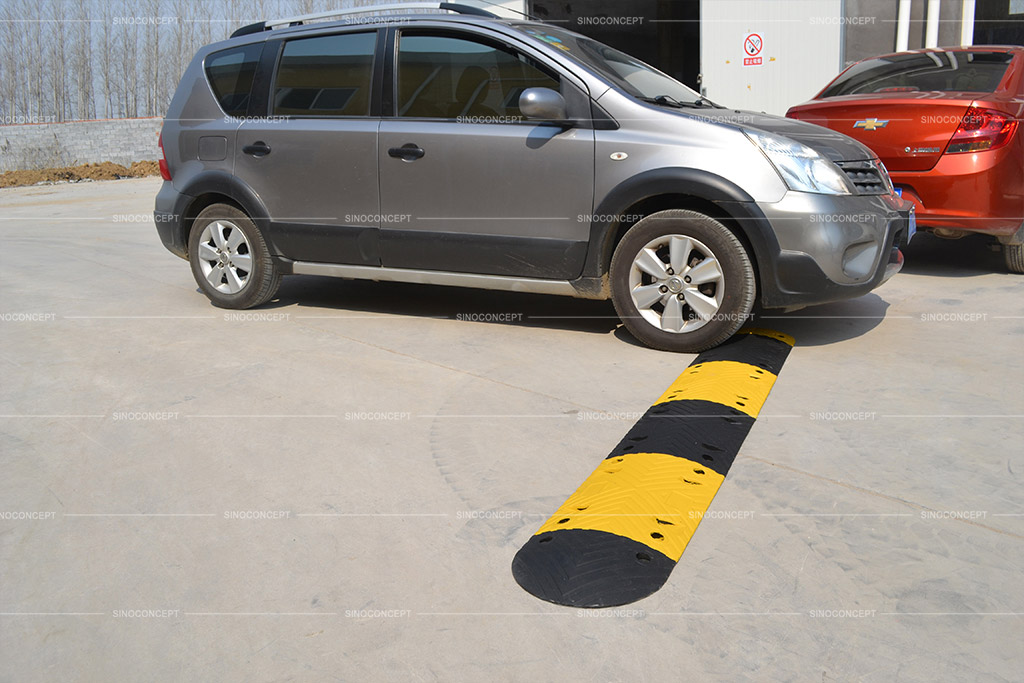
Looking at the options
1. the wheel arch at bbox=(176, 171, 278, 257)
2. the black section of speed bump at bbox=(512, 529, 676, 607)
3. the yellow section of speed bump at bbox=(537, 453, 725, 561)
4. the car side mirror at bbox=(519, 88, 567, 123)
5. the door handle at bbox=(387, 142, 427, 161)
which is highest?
the car side mirror at bbox=(519, 88, 567, 123)

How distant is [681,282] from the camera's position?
178 inches

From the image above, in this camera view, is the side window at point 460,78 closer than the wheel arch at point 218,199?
Yes

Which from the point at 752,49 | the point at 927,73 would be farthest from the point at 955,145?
the point at 752,49

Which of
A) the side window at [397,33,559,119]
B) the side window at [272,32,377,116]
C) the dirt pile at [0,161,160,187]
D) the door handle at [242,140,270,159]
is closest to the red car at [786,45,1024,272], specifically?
the side window at [397,33,559,119]

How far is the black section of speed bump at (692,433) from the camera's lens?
3346 millimetres

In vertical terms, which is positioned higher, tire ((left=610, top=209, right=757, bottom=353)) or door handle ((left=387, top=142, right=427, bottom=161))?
door handle ((left=387, top=142, right=427, bottom=161))

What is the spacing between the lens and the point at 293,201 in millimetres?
5402

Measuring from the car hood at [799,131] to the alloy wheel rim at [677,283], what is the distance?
658 millimetres

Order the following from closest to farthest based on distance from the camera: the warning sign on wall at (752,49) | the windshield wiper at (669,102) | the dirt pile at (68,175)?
the windshield wiper at (669,102)
the warning sign on wall at (752,49)
the dirt pile at (68,175)

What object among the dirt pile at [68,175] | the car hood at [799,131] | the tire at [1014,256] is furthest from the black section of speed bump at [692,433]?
the dirt pile at [68,175]

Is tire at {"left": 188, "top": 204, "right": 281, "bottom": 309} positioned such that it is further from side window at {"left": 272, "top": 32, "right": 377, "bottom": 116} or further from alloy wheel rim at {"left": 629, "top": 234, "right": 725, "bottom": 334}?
alloy wheel rim at {"left": 629, "top": 234, "right": 725, "bottom": 334}

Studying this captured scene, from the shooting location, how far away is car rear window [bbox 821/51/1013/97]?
634 centimetres

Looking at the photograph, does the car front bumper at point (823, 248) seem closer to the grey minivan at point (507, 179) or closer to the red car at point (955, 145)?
the grey minivan at point (507, 179)

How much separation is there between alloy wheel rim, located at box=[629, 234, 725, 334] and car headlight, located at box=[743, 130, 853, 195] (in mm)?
522
